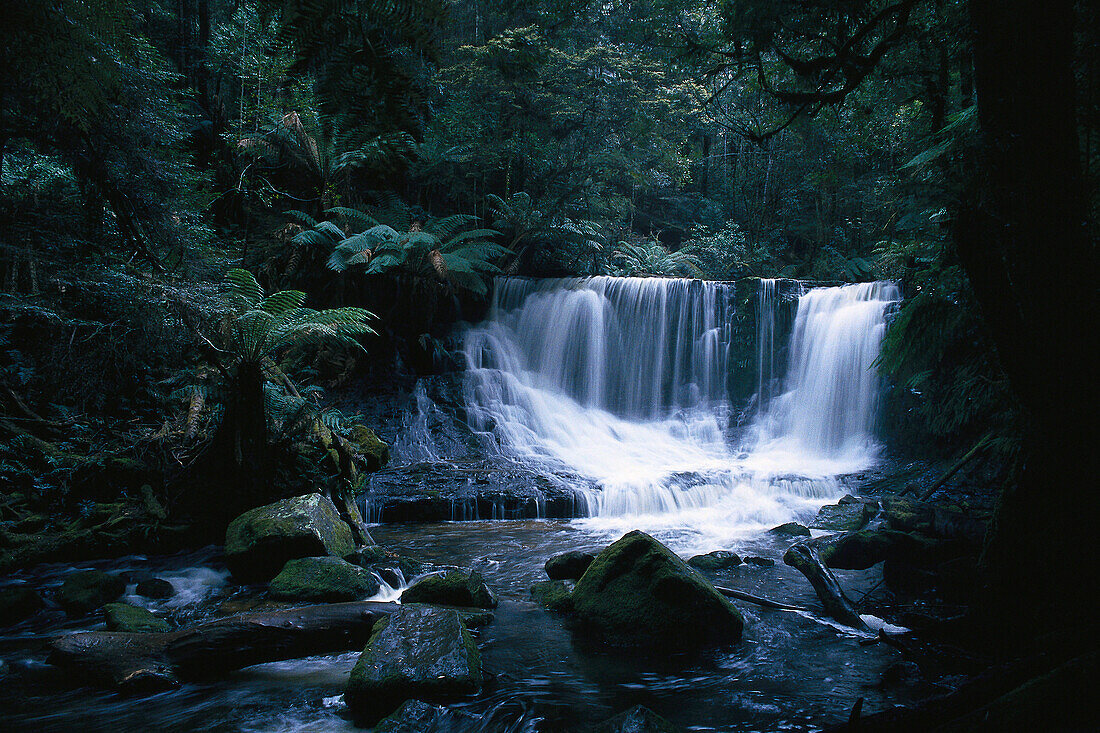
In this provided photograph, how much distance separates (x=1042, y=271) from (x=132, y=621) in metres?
5.73

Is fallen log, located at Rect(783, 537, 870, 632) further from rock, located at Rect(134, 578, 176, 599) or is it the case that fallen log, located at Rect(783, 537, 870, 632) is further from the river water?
rock, located at Rect(134, 578, 176, 599)

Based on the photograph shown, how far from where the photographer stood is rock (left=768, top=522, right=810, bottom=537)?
725cm

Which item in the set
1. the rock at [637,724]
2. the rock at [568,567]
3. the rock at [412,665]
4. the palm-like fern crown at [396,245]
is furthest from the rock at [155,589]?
the palm-like fern crown at [396,245]

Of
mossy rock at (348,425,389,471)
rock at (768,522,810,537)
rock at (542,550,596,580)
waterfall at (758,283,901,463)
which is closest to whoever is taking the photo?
rock at (542,550,596,580)

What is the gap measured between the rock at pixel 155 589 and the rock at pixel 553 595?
3138 mm

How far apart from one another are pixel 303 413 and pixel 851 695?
232 inches

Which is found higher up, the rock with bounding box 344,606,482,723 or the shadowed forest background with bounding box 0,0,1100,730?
the shadowed forest background with bounding box 0,0,1100,730

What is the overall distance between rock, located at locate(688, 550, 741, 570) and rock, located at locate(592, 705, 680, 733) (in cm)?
353

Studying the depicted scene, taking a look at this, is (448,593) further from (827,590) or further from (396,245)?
(396,245)

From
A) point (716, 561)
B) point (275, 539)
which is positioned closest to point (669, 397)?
point (716, 561)

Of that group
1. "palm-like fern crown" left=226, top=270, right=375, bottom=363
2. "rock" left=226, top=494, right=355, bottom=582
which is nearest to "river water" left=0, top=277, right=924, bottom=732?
"rock" left=226, top=494, right=355, bottom=582

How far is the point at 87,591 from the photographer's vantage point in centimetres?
470

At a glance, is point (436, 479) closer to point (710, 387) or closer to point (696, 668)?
point (696, 668)

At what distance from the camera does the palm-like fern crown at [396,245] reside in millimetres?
11312
